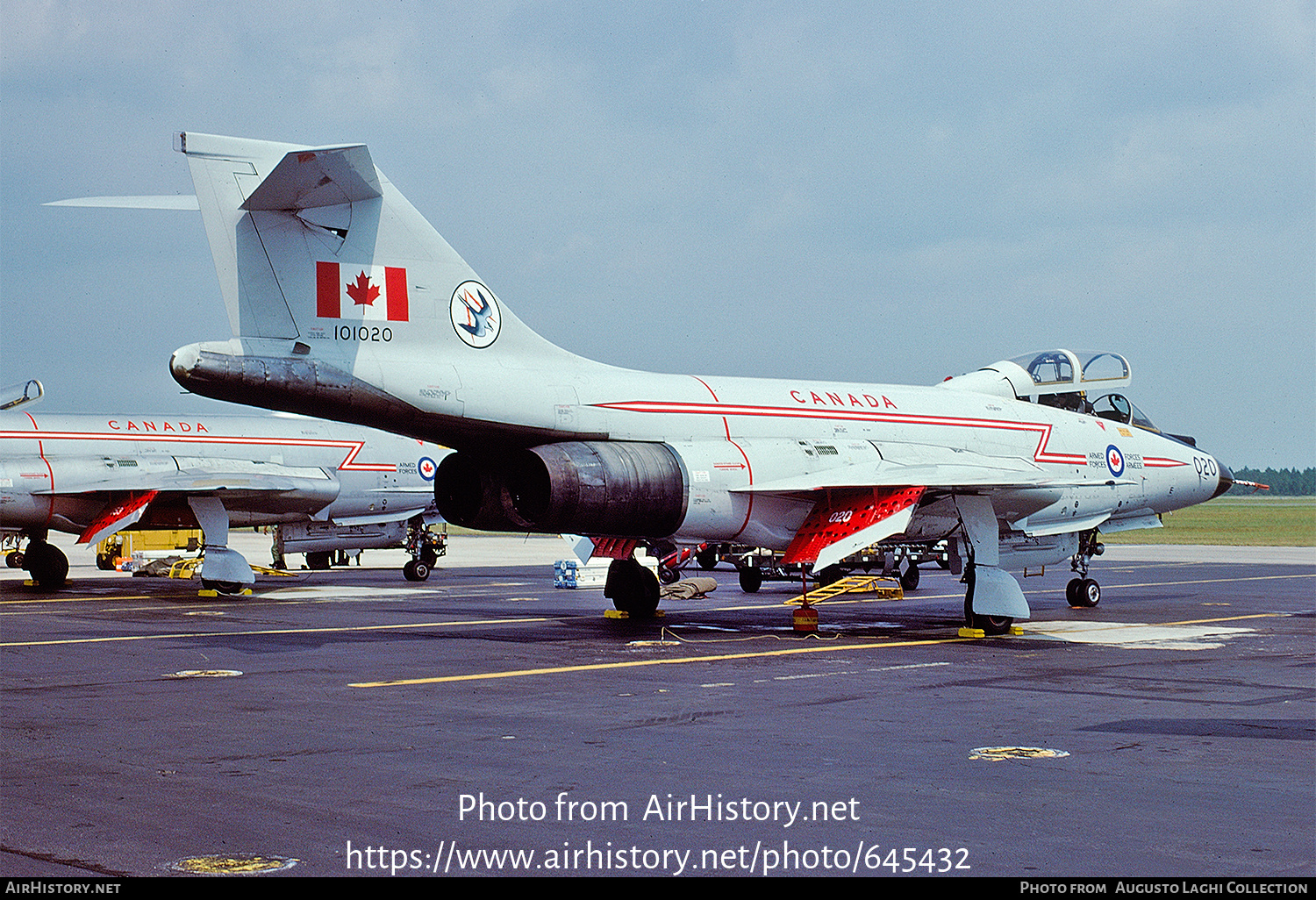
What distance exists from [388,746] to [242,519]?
20.0 metres

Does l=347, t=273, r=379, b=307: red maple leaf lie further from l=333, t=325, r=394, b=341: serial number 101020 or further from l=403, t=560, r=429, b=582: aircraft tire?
l=403, t=560, r=429, b=582: aircraft tire

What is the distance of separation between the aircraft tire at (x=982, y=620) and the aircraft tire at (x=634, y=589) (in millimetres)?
4531

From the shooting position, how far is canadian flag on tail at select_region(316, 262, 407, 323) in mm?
13734

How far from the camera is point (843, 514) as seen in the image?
1625cm

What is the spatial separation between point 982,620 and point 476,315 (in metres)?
7.37

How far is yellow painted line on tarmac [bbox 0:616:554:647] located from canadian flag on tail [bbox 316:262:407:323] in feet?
16.1

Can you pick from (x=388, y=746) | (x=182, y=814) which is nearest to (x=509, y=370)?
(x=388, y=746)

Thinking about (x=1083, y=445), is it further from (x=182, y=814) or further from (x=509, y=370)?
(x=182, y=814)

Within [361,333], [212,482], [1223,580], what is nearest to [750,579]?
[212,482]

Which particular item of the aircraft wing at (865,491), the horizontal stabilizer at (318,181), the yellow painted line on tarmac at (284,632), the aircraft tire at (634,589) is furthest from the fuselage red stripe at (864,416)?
the yellow painted line on tarmac at (284,632)

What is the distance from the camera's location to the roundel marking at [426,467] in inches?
1207

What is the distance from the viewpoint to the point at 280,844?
5730 mm

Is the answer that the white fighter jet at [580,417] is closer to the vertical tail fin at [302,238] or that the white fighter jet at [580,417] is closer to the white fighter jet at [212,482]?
the vertical tail fin at [302,238]

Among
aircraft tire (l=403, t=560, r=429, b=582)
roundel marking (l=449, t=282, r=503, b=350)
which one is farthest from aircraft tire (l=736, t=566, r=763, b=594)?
roundel marking (l=449, t=282, r=503, b=350)
